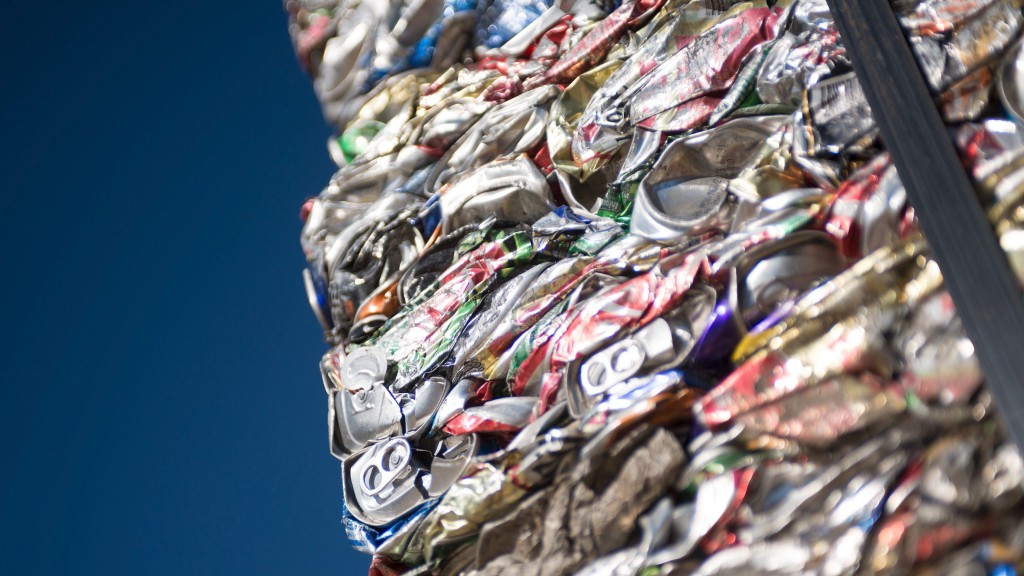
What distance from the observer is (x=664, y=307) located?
30.0 inches

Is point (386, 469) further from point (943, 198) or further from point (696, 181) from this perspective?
point (943, 198)

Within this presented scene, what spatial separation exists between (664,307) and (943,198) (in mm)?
197

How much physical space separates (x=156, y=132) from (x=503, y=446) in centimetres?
99

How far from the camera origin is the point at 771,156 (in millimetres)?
790

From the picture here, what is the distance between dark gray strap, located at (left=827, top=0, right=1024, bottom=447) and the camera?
586 mm

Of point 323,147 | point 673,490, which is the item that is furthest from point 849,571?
point 323,147

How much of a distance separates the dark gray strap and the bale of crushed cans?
0.04 feet

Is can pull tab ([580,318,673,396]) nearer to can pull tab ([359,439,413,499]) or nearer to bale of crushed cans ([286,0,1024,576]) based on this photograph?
bale of crushed cans ([286,0,1024,576])

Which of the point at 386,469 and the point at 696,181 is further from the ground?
the point at 696,181

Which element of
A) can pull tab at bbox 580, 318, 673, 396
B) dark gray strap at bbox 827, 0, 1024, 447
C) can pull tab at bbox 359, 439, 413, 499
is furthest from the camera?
can pull tab at bbox 359, 439, 413, 499

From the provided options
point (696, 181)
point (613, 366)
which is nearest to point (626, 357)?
point (613, 366)

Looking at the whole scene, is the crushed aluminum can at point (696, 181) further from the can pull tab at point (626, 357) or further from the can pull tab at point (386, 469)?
the can pull tab at point (386, 469)

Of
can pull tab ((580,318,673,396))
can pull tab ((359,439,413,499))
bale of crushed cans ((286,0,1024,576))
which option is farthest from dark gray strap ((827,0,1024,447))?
can pull tab ((359,439,413,499))

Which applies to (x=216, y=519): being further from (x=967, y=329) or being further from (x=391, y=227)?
(x=967, y=329)
